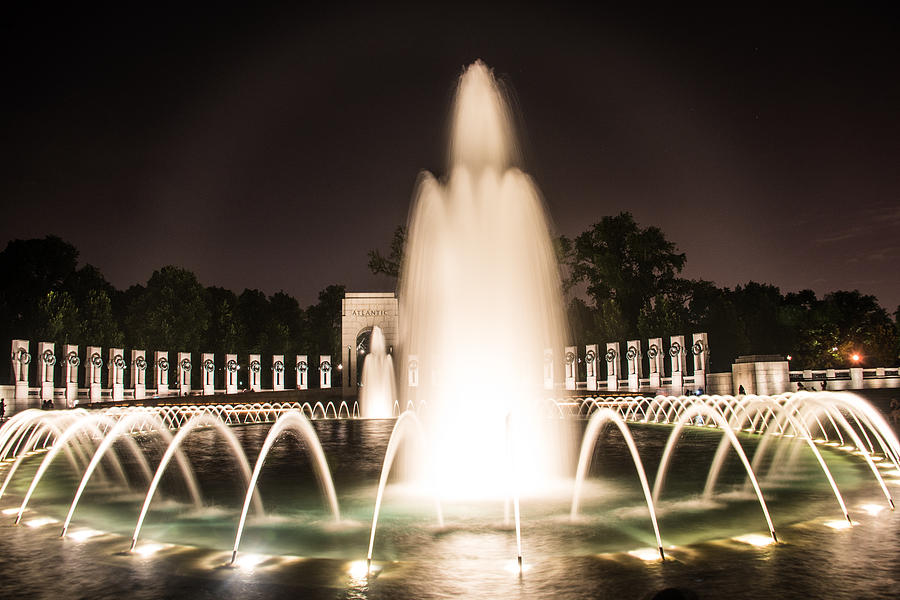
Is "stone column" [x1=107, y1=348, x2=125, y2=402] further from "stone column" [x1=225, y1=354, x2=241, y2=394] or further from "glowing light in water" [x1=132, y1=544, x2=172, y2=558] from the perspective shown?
"glowing light in water" [x1=132, y1=544, x2=172, y2=558]

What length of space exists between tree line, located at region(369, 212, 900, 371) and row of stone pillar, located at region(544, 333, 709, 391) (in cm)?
1280

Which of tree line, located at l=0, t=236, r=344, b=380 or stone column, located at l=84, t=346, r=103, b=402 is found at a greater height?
tree line, located at l=0, t=236, r=344, b=380

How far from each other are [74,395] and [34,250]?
97.5ft

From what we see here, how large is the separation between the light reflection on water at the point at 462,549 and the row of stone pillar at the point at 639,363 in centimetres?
3176

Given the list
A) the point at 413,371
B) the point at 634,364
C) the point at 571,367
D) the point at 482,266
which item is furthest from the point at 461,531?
the point at 571,367

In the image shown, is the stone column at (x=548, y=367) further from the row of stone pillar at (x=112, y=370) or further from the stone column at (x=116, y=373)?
the stone column at (x=116, y=373)

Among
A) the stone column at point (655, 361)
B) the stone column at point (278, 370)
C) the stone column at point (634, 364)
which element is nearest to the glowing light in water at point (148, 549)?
the stone column at point (655, 361)

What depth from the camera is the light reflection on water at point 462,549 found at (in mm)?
6590

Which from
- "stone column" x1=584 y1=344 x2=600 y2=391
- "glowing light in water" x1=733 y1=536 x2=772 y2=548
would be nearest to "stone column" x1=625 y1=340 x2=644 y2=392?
"stone column" x1=584 y1=344 x2=600 y2=391

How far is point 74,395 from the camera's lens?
44.1 metres

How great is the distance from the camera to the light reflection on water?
21.6 feet

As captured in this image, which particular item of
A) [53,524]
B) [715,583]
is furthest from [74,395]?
[715,583]

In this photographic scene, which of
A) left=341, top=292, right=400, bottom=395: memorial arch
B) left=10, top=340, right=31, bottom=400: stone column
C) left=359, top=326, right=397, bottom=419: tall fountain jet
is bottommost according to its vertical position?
left=359, top=326, right=397, bottom=419: tall fountain jet

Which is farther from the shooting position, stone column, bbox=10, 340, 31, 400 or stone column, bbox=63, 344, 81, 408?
stone column, bbox=63, 344, 81, 408
